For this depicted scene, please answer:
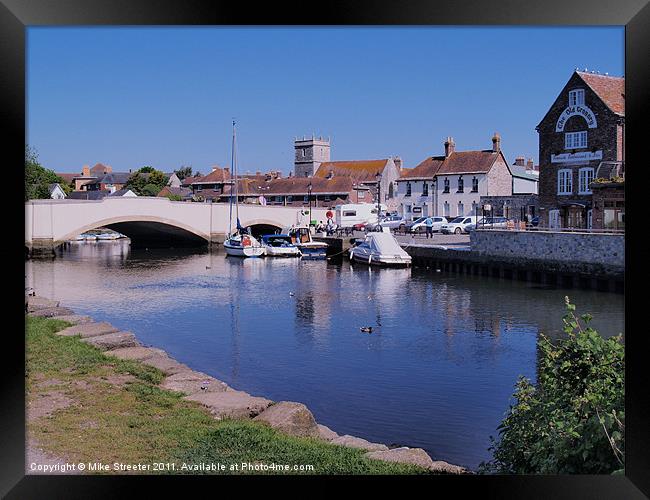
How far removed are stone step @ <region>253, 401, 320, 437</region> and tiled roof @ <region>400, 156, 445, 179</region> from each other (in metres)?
36.0

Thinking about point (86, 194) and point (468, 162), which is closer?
point (468, 162)

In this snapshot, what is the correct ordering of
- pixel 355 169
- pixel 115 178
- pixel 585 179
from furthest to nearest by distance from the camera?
pixel 115 178 → pixel 355 169 → pixel 585 179

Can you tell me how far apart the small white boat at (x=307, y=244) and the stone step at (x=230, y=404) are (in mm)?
28325

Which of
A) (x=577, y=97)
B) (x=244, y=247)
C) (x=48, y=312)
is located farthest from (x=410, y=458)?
(x=244, y=247)

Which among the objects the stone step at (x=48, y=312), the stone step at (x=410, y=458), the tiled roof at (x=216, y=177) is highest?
the tiled roof at (x=216, y=177)

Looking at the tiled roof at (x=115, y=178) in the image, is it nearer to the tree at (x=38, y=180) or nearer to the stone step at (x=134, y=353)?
the tree at (x=38, y=180)

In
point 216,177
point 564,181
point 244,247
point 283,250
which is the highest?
point 216,177

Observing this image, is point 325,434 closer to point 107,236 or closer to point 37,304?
point 37,304

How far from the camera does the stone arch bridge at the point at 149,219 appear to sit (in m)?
36.4

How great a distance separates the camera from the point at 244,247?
3634cm

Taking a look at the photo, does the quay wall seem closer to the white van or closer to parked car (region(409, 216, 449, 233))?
parked car (region(409, 216, 449, 233))

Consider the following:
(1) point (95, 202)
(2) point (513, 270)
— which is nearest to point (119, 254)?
(1) point (95, 202)

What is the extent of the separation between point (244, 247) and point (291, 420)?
29857 millimetres

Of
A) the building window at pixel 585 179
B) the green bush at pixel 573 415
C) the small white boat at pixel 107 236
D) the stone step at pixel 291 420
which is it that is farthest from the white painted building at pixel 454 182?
the green bush at pixel 573 415
